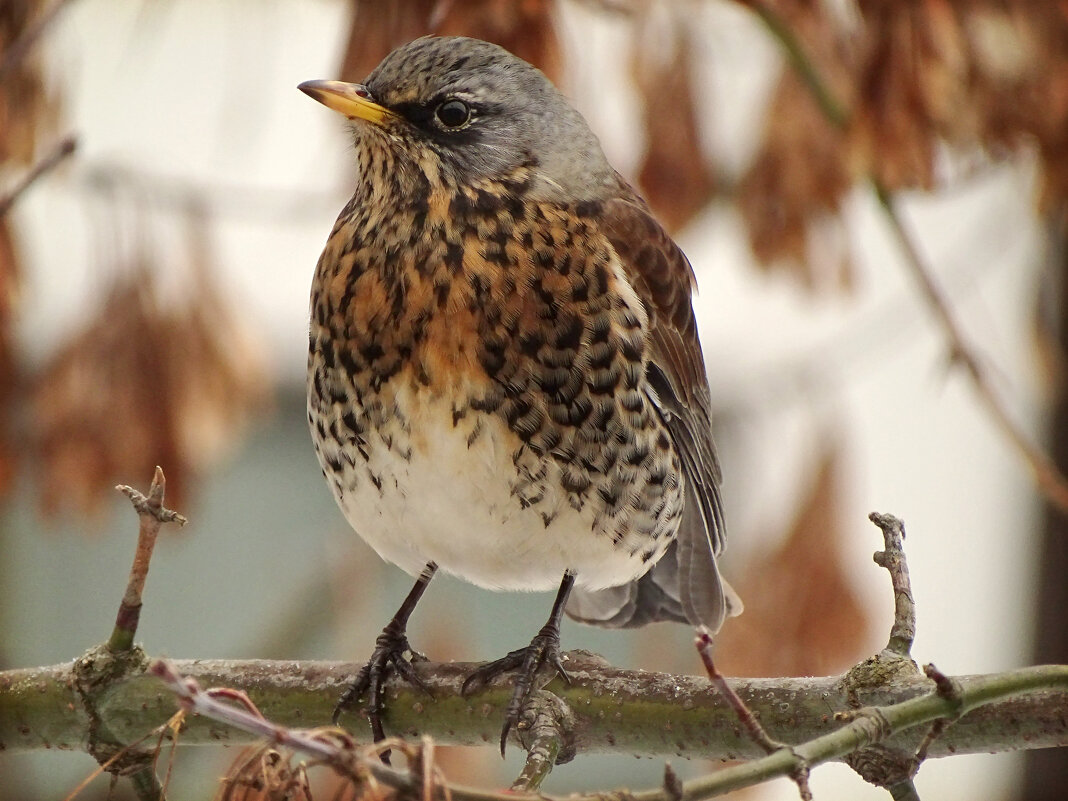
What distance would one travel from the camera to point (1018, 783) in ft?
11.3

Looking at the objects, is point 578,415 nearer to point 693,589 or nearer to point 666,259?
point 666,259

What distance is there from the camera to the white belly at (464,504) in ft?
4.75

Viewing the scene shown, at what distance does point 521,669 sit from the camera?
1.44m

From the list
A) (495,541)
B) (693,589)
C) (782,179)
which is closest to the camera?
(495,541)

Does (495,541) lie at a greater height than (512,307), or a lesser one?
lesser

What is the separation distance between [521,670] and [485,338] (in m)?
0.34

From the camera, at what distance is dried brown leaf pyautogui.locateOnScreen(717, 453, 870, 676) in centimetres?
228

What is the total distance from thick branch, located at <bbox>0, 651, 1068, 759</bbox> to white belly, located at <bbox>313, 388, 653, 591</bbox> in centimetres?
15

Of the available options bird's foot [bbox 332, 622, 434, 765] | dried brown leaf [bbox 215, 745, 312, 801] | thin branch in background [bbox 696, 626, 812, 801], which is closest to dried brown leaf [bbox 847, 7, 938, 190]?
bird's foot [bbox 332, 622, 434, 765]

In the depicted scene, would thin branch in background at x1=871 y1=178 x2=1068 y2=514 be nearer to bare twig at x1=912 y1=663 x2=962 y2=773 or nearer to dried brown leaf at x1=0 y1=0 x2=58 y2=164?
bare twig at x1=912 y1=663 x2=962 y2=773

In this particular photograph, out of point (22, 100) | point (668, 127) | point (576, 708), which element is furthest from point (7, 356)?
point (576, 708)

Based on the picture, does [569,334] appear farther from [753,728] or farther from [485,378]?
[753,728]

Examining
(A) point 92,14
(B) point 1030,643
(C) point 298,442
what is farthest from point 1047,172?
(C) point 298,442

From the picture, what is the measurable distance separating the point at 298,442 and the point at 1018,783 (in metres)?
2.11
